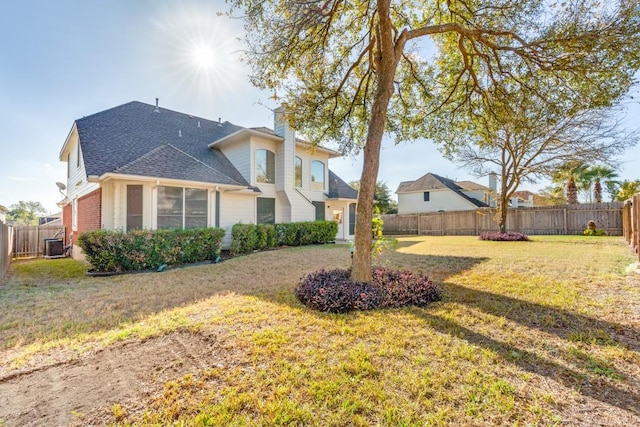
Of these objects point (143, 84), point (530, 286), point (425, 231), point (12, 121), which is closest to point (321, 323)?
point (530, 286)

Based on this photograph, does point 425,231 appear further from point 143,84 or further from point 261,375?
point 261,375

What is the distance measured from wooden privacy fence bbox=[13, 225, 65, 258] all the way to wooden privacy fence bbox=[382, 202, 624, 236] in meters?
22.3

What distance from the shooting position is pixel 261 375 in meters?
2.49

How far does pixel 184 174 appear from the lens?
9.95 meters

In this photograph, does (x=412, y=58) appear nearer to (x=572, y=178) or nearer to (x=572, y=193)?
(x=572, y=178)

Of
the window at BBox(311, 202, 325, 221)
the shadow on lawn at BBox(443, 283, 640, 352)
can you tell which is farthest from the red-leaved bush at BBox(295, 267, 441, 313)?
the window at BBox(311, 202, 325, 221)

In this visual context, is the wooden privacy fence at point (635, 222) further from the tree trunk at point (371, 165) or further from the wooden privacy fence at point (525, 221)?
the wooden privacy fence at point (525, 221)

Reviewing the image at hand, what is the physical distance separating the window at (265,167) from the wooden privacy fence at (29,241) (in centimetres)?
1053

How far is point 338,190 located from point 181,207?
31.6ft

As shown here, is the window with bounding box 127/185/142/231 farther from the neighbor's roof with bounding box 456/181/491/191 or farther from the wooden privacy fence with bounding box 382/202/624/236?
the neighbor's roof with bounding box 456/181/491/191

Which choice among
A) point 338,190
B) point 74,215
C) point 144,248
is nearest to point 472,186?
point 338,190

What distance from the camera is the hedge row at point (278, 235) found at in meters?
11.2

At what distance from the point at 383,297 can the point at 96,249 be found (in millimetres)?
7676

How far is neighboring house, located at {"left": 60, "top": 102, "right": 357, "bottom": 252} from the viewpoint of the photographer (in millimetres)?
9273
